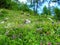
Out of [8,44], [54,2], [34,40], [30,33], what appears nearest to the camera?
[8,44]

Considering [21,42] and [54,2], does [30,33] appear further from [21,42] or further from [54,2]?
[54,2]

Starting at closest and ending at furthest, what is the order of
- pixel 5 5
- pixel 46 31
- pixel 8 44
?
pixel 8 44 < pixel 46 31 < pixel 5 5

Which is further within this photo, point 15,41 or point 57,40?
point 57,40

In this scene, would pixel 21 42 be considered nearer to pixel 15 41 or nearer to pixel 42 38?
pixel 15 41

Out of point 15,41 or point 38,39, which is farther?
point 38,39

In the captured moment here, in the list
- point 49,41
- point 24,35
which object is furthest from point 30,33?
point 49,41

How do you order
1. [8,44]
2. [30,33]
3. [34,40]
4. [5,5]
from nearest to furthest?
[8,44]
[34,40]
[30,33]
[5,5]

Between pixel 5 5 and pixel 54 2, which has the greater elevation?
pixel 5 5

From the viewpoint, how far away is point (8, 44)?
25.0ft

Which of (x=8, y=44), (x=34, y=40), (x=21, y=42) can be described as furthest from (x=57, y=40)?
(x=8, y=44)

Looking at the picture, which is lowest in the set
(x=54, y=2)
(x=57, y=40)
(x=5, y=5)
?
(x=54, y=2)

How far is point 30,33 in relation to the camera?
28.9 ft

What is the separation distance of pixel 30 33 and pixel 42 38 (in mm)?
583

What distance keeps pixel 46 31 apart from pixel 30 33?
0.94 m
